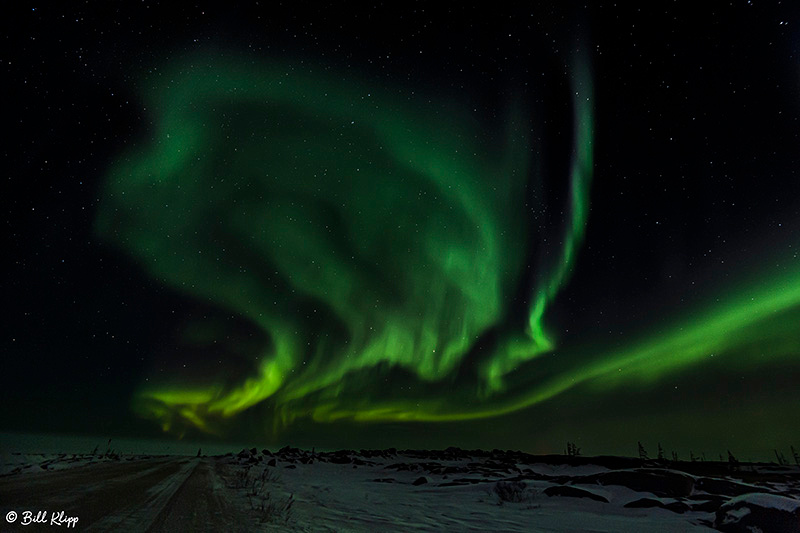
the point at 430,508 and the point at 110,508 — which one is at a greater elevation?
the point at 430,508

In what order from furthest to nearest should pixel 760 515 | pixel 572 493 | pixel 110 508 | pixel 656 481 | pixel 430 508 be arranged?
pixel 656 481 < pixel 572 493 < pixel 430 508 < pixel 760 515 < pixel 110 508

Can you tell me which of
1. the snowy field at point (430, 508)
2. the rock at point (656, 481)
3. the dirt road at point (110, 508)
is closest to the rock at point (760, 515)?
the snowy field at point (430, 508)

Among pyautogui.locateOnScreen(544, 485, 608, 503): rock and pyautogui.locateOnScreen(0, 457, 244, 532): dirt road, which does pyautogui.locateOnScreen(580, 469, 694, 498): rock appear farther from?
pyautogui.locateOnScreen(0, 457, 244, 532): dirt road

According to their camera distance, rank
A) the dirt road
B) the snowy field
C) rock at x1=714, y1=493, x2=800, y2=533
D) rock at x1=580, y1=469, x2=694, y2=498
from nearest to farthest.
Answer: the dirt road, the snowy field, rock at x1=714, y1=493, x2=800, y2=533, rock at x1=580, y1=469, x2=694, y2=498

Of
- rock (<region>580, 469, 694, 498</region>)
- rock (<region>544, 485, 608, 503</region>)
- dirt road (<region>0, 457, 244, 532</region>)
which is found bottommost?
dirt road (<region>0, 457, 244, 532</region>)

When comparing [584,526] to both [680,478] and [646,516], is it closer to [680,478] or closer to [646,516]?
[646,516]

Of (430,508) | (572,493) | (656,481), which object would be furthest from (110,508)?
(656,481)

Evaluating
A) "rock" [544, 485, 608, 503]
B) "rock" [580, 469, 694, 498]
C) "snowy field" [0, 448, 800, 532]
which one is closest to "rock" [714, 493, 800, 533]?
"snowy field" [0, 448, 800, 532]

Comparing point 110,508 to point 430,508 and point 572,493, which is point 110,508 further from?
point 572,493

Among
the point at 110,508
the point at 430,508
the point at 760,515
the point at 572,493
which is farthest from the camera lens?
the point at 572,493

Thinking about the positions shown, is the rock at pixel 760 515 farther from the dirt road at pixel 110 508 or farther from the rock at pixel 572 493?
the dirt road at pixel 110 508

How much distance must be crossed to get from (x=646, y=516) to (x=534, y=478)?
33.3ft

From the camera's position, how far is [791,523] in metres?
9.21

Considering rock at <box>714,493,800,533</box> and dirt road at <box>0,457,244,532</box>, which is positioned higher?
rock at <box>714,493,800,533</box>
